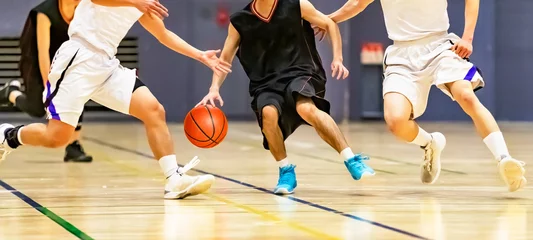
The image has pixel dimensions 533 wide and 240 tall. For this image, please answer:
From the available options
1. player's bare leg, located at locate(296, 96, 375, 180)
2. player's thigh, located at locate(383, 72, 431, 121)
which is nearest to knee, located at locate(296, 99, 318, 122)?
player's bare leg, located at locate(296, 96, 375, 180)

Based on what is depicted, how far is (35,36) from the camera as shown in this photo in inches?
375

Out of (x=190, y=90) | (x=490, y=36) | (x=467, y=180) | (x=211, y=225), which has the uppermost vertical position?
(x=490, y=36)

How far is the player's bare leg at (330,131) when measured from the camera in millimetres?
6681

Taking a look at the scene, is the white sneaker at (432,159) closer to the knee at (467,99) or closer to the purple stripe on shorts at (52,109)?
the knee at (467,99)

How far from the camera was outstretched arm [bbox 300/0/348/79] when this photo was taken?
270 inches

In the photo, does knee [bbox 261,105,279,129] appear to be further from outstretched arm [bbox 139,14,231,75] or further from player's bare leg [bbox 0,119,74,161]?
player's bare leg [bbox 0,119,74,161]

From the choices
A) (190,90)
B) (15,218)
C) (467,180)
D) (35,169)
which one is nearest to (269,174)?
(467,180)

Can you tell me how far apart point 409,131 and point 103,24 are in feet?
6.96

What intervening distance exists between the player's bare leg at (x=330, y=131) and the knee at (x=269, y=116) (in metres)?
0.16

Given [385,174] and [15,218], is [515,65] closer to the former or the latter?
[385,174]

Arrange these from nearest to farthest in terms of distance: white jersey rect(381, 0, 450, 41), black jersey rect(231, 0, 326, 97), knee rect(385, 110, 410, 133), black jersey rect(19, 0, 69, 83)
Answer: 1. knee rect(385, 110, 410, 133)
2. white jersey rect(381, 0, 450, 41)
3. black jersey rect(231, 0, 326, 97)
4. black jersey rect(19, 0, 69, 83)

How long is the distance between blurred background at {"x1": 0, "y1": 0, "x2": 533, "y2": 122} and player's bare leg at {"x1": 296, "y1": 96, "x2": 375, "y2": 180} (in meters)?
11.1

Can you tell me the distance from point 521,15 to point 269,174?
10942 millimetres

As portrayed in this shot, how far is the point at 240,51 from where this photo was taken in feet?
24.0
